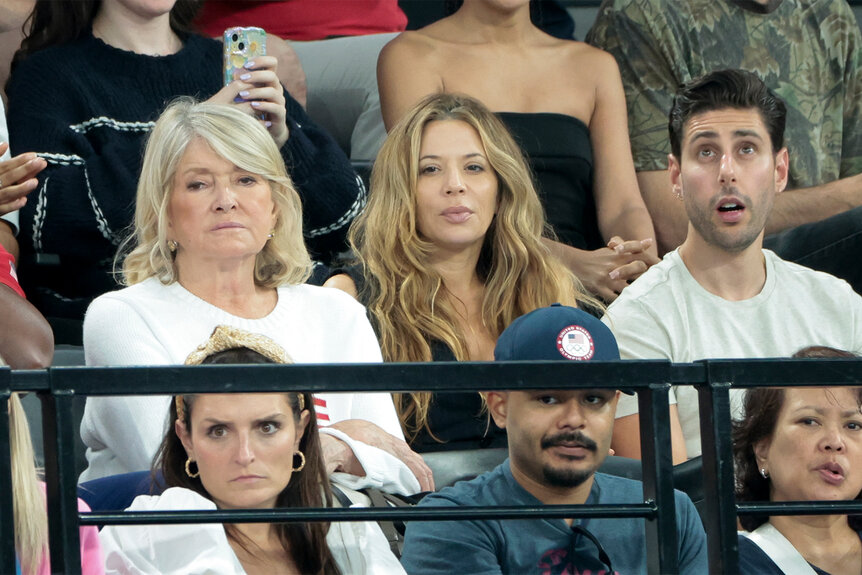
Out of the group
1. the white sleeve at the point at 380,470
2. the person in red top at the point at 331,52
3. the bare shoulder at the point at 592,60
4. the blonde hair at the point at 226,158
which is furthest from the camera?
the person in red top at the point at 331,52

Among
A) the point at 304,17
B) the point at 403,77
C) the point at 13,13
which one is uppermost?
the point at 304,17

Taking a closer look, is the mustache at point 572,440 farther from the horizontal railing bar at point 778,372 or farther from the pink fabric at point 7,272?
the pink fabric at point 7,272

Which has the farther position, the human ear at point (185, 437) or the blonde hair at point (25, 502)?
the human ear at point (185, 437)

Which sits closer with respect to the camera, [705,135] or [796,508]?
[796,508]

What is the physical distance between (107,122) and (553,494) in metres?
1.42

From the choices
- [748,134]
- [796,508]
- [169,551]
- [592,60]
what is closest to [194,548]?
[169,551]

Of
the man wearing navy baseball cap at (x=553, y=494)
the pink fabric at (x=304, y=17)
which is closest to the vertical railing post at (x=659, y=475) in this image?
the man wearing navy baseball cap at (x=553, y=494)

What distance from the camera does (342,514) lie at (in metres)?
1.30

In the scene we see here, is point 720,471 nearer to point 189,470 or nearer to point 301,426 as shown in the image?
point 301,426

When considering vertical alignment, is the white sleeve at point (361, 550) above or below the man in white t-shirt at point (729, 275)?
below

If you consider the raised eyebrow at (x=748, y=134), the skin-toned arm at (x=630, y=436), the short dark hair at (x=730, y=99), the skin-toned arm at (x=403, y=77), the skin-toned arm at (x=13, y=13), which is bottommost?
the skin-toned arm at (x=630, y=436)

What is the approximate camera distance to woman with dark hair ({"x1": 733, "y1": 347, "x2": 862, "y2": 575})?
1.78 metres

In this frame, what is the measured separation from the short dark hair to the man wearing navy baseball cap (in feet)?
3.22

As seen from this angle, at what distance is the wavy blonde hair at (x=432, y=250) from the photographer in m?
2.54
